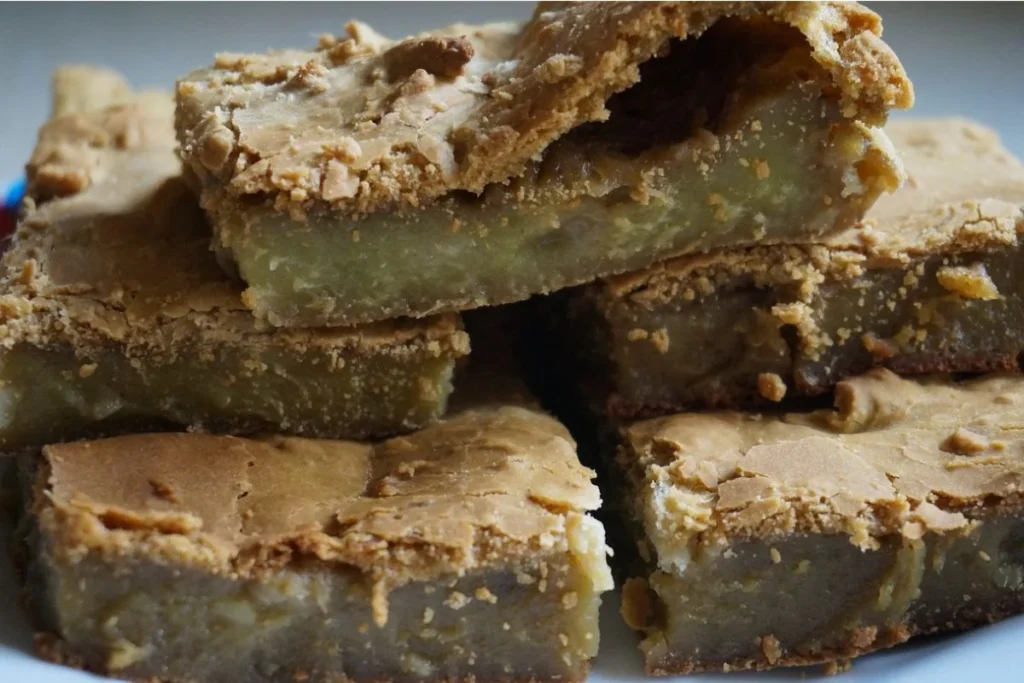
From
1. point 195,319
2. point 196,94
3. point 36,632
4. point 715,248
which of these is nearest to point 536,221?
point 715,248

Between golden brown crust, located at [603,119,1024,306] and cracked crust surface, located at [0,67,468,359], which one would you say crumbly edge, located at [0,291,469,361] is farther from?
golden brown crust, located at [603,119,1024,306]

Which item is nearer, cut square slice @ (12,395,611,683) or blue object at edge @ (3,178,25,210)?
cut square slice @ (12,395,611,683)

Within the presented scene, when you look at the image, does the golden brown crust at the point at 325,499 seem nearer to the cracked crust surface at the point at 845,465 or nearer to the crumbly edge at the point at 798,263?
the cracked crust surface at the point at 845,465

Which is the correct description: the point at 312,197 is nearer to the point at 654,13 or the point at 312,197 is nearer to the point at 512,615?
the point at 654,13

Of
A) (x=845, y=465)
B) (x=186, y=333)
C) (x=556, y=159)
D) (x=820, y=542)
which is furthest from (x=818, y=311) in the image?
(x=186, y=333)

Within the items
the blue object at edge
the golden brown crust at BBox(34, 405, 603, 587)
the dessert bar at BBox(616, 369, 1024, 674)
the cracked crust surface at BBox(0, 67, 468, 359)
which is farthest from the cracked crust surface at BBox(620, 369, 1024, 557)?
the blue object at edge
